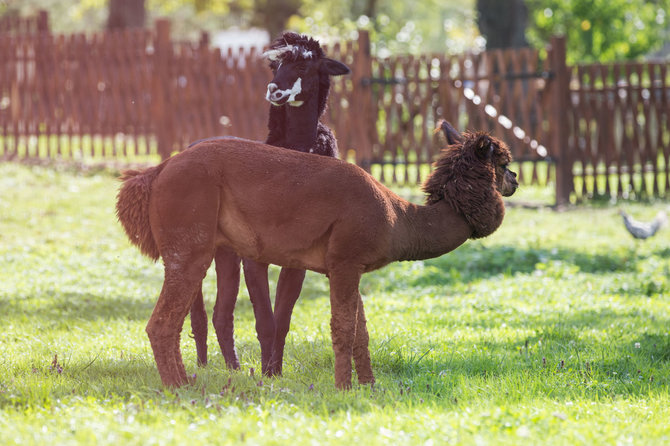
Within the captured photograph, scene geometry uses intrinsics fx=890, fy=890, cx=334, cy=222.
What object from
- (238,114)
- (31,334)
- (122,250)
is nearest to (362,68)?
(238,114)

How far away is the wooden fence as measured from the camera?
49.6 ft

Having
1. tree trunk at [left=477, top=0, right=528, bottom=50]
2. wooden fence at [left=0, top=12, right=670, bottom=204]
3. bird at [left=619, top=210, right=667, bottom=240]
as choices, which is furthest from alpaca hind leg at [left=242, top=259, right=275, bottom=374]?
tree trunk at [left=477, top=0, right=528, bottom=50]

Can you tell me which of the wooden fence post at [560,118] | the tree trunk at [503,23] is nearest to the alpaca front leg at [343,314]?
the wooden fence post at [560,118]

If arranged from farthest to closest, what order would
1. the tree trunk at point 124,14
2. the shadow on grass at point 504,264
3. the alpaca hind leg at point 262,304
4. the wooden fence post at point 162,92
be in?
the tree trunk at point 124,14 < the wooden fence post at point 162,92 < the shadow on grass at point 504,264 < the alpaca hind leg at point 262,304

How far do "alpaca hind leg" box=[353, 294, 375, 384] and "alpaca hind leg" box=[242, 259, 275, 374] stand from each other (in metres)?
0.66

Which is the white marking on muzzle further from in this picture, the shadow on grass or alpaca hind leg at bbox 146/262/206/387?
the shadow on grass

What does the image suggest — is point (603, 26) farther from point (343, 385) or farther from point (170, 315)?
point (170, 315)

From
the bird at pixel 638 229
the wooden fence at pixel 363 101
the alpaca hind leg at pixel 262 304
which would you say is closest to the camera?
the alpaca hind leg at pixel 262 304

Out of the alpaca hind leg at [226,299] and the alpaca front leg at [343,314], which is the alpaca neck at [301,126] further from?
the alpaca front leg at [343,314]

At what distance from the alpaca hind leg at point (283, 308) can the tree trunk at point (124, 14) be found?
19.5 meters

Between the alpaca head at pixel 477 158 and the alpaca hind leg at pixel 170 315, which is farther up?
the alpaca head at pixel 477 158

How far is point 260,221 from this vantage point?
489cm

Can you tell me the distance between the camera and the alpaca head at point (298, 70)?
5.57m

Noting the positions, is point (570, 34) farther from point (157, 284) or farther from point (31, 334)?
point (31, 334)
